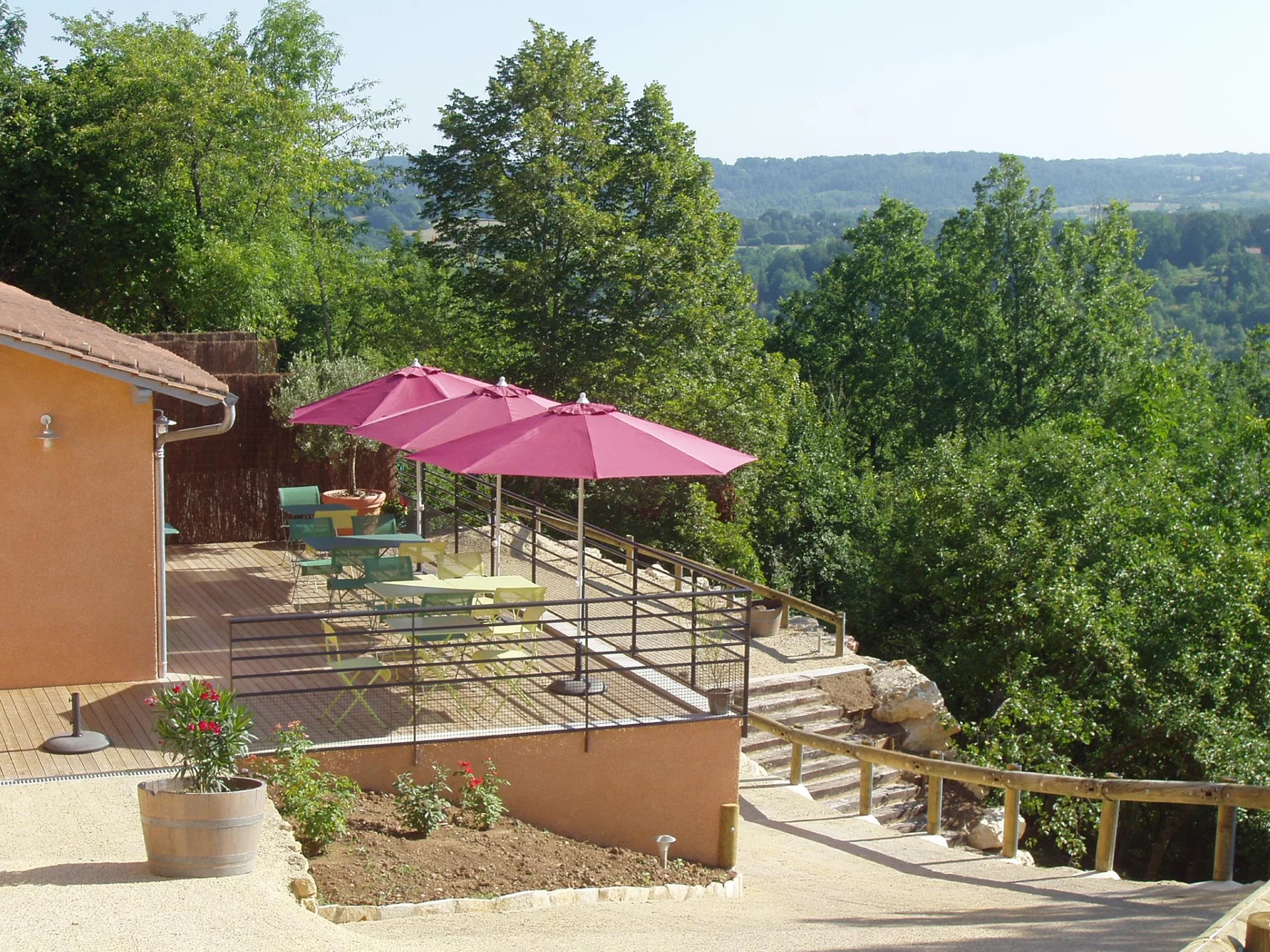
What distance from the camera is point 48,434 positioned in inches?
385

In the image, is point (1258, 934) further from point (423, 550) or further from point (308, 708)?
point (423, 550)

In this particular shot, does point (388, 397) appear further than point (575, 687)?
Yes

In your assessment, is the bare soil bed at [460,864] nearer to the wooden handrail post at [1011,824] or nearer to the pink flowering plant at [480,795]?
the pink flowering plant at [480,795]

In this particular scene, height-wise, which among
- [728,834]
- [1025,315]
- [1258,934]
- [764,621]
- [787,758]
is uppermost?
[1025,315]

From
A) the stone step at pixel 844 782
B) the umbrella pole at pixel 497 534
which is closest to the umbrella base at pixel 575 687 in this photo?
the umbrella pole at pixel 497 534

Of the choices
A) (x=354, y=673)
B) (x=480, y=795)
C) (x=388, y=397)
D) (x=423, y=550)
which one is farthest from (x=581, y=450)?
(x=388, y=397)

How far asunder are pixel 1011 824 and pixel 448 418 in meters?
6.55

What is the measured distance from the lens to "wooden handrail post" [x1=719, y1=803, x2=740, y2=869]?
966 cm

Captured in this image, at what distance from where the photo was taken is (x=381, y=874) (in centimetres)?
762

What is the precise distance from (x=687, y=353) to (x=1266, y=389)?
73.4 feet

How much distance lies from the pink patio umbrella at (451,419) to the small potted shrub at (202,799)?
16.3 ft

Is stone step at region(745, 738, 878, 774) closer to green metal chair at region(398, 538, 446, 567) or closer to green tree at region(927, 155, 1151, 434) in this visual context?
green metal chair at region(398, 538, 446, 567)

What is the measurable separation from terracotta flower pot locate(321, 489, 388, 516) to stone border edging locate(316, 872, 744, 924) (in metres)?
8.12

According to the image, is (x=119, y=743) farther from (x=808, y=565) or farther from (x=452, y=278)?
(x=808, y=565)
